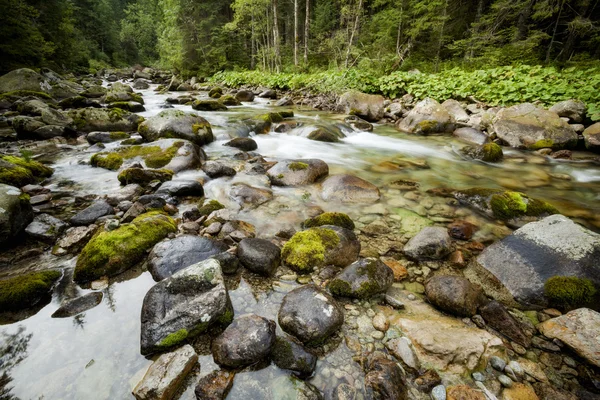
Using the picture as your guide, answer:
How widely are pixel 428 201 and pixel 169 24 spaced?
111ft

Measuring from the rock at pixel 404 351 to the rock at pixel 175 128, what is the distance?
6.64 metres

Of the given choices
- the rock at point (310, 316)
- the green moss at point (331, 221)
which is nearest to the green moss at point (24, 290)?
the rock at point (310, 316)

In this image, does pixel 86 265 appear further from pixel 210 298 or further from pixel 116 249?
pixel 210 298

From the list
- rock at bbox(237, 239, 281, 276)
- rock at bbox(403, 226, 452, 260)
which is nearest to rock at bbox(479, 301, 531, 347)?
rock at bbox(403, 226, 452, 260)

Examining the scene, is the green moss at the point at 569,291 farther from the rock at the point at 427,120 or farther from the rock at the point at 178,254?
the rock at the point at 427,120

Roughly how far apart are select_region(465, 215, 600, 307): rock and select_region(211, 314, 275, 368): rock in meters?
2.24

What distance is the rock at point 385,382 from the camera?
1.73 m

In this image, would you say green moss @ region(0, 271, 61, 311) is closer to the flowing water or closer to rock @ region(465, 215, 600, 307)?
the flowing water

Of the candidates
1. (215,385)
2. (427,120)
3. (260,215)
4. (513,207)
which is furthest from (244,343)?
(427,120)

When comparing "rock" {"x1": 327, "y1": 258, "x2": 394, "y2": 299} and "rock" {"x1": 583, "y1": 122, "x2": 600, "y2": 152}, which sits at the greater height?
"rock" {"x1": 583, "y1": 122, "x2": 600, "y2": 152}

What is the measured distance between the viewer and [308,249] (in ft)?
9.73

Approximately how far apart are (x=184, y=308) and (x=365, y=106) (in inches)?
436

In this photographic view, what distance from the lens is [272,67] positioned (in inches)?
935

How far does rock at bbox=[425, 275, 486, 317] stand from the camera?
234 cm
